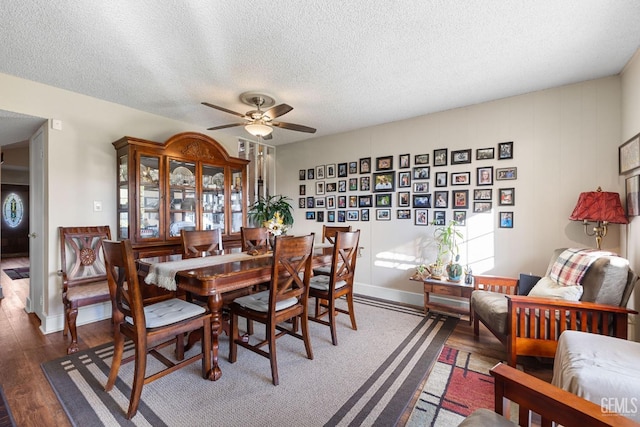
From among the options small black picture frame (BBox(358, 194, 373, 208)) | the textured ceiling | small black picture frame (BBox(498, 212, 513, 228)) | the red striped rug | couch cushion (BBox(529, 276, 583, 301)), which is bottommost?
the red striped rug

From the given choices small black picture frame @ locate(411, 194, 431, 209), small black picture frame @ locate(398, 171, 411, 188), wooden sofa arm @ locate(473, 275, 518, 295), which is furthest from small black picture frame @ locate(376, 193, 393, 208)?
wooden sofa arm @ locate(473, 275, 518, 295)

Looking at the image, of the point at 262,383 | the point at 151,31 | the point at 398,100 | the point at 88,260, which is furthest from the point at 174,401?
the point at 398,100

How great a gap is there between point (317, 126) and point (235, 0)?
2490mm

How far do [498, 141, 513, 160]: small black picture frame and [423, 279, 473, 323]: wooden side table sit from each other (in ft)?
5.03

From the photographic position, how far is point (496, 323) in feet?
7.14

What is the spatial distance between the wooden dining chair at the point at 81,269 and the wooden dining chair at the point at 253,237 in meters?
1.38

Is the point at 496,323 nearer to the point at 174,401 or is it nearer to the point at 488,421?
the point at 488,421

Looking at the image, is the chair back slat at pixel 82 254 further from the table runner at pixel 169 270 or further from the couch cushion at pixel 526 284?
the couch cushion at pixel 526 284

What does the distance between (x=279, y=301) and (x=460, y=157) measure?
2.83m

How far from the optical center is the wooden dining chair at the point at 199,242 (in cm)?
266

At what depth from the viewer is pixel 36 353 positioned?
2.36 metres

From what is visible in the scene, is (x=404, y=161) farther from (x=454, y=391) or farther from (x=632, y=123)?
(x=454, y=391)

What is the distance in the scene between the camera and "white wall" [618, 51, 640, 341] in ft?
7.32

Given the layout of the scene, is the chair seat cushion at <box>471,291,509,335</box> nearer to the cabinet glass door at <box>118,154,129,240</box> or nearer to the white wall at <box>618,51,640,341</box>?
the white wall at <box>618,51,640,341</box>
